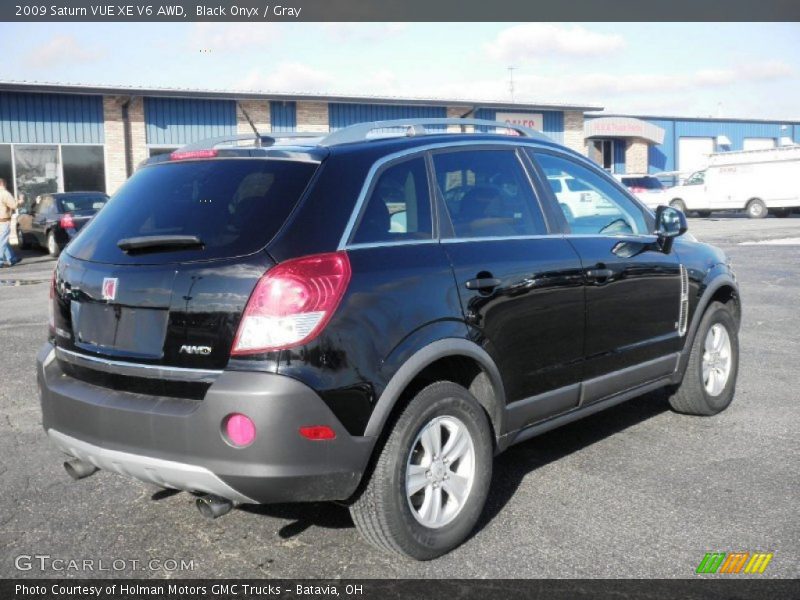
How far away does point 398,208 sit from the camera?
12.3 ft

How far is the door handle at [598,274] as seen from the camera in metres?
4.48

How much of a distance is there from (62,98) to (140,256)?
1024 inches

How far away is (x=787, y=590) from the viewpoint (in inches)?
130

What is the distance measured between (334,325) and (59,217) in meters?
18.3

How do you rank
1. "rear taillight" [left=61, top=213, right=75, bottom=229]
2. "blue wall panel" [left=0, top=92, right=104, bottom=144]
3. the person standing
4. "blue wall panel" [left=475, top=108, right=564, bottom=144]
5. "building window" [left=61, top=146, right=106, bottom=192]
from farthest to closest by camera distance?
"blue wall panel" [left=475, top=108, right=564, bottom=144] → "building window" [left=61, top=146, right=106, bottom=192] → "blue wall panel" [left=0, top=92, right=104, bottom=144] → "rear taillight" [left=61, top=213, right=75, bottom=229] → the person standing

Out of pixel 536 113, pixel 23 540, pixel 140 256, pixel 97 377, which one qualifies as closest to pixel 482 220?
pixel 140 256

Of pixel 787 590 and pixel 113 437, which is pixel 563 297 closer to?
pixel 787 590

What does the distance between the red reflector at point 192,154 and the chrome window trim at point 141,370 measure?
3.19ft

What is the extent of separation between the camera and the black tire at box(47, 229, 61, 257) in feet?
65.0

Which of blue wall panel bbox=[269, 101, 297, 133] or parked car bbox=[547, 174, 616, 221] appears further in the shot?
blue wall panel bbox=[269, 101, 297, 133]

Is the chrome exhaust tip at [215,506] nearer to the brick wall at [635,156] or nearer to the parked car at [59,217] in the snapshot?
the parked car at [59,217]

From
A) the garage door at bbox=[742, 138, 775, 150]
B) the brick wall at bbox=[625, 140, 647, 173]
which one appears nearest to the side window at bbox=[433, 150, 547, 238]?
the brick wall at bbox=[625, 140, 647, 173]

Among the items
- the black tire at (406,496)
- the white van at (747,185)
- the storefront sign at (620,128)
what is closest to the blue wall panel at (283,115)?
the white van at (747,185)

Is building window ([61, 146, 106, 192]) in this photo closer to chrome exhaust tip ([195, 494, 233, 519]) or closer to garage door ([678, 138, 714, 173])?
chrome exhaust tip ([195, 494, 233, 519])
